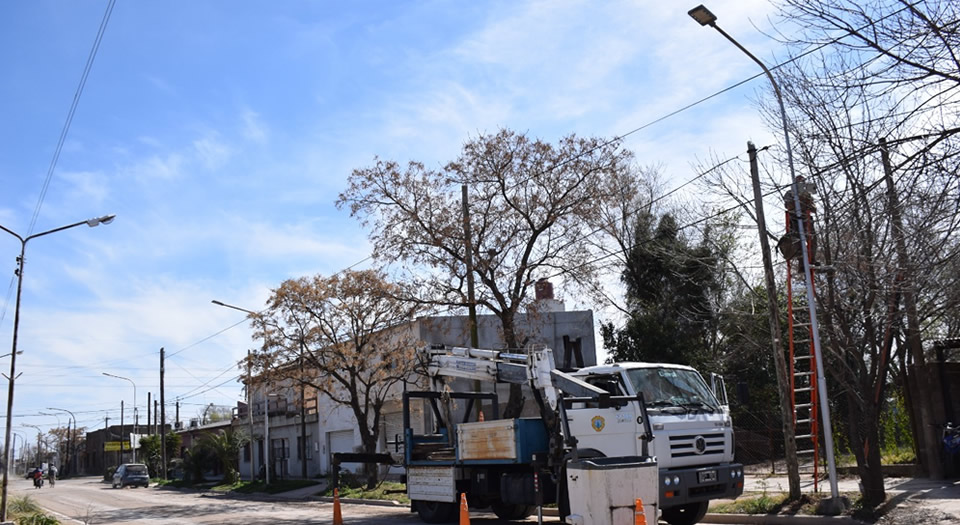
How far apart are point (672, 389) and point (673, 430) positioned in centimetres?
98

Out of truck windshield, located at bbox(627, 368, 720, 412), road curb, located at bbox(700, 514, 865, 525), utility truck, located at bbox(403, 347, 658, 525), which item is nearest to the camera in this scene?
utility truck, located at bbox(403, 347, 658, 525)

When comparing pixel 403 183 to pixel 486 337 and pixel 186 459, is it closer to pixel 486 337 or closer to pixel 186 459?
pixel 486 337

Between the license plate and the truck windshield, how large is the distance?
996mm

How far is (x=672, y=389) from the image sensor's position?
1330 cm

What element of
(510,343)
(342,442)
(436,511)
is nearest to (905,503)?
(436,511)

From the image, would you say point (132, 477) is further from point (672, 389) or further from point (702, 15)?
point (702, 15)

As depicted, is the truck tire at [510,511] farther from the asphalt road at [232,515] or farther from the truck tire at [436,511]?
the truck tire at [436,511]

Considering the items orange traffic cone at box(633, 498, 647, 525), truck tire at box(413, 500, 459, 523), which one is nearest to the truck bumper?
orange traffic cone at box(633, 498, 647, 525)

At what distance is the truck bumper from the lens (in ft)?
39.4

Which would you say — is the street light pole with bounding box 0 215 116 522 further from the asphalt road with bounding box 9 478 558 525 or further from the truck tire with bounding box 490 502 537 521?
the truck tire with bounding box 490 502 537 521

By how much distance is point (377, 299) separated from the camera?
29109 millimetres

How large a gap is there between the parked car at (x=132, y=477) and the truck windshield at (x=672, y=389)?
150ft

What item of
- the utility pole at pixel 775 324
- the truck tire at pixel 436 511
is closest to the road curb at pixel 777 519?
the utility pole at pixel 775 324

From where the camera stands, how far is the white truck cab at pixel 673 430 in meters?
12.3
